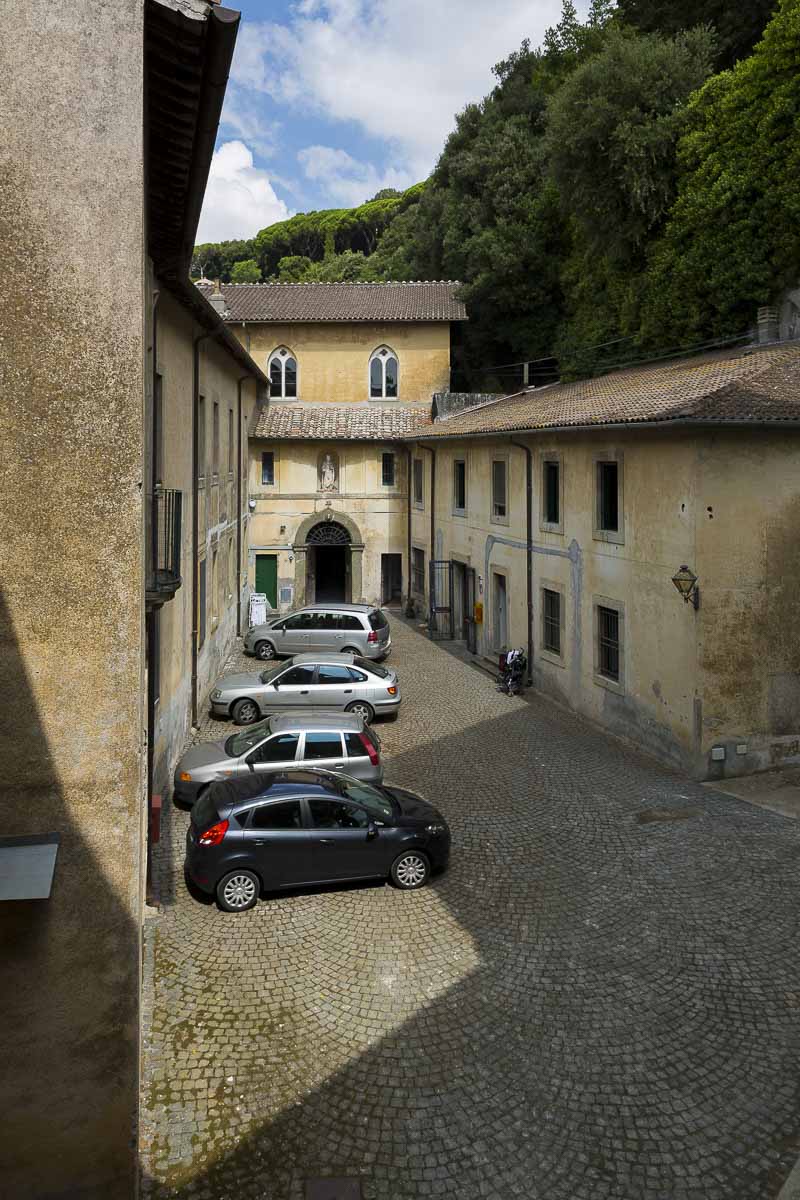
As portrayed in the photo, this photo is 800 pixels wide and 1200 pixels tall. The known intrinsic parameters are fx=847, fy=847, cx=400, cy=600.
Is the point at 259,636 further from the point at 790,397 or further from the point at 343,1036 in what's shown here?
the point at 343,1036

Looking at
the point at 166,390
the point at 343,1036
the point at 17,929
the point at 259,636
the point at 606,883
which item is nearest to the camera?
the point at 17,929

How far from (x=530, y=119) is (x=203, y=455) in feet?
85.3

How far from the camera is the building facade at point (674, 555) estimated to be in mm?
13664

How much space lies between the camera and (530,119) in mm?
35000

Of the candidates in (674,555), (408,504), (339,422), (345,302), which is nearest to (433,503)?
(408,504)

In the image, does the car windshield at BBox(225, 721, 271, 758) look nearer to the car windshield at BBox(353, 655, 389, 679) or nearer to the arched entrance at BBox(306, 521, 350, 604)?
the car windshield at BBox(353, 655, 389, 679)

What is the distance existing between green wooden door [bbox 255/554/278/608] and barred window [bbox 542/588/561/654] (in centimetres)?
1424

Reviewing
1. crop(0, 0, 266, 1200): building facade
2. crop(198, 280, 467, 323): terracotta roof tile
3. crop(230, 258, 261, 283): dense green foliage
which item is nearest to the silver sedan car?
crop(0, 0, 266, 1200): building facade

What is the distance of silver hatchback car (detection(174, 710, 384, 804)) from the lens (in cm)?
1213

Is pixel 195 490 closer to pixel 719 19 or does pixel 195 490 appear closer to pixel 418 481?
pixel 418 481

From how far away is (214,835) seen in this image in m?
9.55

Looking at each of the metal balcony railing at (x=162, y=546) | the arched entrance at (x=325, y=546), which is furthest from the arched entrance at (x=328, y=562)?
the metal balcony railing at (x=162, y=546)

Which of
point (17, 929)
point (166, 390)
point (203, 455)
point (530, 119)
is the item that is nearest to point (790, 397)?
point (166, 390)

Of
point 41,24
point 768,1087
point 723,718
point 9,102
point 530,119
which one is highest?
point 530,119
